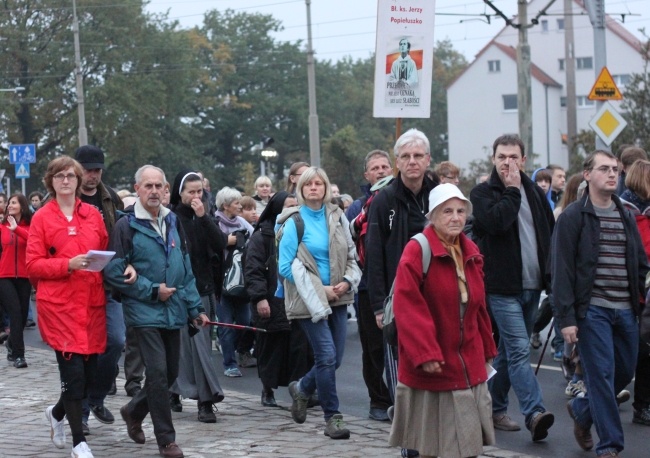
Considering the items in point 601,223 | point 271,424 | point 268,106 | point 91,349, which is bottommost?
point 271,424

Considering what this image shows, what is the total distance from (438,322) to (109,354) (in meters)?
3.30

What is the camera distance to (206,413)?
31.4ft

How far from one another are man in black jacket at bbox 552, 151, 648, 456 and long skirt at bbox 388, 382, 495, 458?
137 cm

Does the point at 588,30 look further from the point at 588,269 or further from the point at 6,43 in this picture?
the point at 588,269

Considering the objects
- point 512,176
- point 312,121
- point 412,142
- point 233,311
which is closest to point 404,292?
point 412,142

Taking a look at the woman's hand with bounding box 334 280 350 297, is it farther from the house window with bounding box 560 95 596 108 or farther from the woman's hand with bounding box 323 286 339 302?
the house window with bounding box 560 95 596 108

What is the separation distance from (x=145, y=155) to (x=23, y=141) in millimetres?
6472

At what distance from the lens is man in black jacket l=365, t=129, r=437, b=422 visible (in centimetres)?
795

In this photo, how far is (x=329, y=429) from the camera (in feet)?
28.3

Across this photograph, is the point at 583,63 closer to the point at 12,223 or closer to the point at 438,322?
the point at 12,223

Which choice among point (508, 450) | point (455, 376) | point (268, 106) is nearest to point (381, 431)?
point (508, 450)

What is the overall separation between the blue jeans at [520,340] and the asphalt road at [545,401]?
10.0 inches

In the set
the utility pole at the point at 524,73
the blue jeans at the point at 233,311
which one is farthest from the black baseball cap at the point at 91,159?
the utility pole at the point at 524,73

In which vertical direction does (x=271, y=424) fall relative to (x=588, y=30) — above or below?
below
